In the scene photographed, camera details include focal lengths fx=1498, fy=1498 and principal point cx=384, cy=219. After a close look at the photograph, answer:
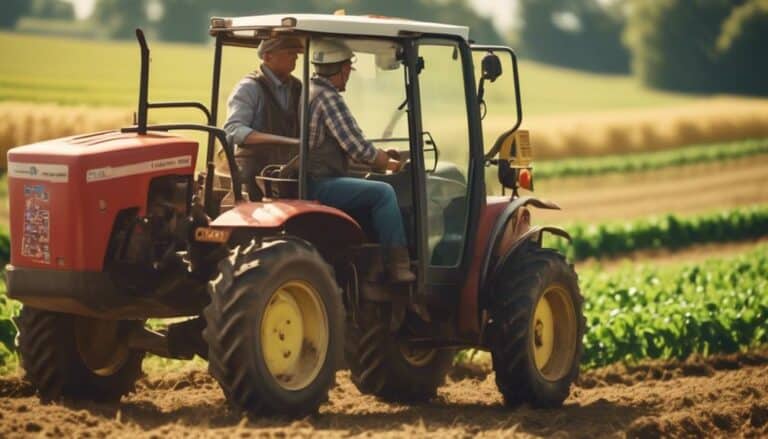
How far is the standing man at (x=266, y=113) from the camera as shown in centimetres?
906

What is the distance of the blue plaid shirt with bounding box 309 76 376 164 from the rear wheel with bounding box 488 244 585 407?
4.82 feet

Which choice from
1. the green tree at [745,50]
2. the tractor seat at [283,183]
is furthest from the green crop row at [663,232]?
the green tree at [745,50]

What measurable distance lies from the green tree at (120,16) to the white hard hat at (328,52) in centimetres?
5408

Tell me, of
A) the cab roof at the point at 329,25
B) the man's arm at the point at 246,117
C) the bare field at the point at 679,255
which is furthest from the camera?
the bare field at the point at 679,255

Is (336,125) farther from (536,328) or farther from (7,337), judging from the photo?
(7,337)

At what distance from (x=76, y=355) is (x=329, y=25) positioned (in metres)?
2.56

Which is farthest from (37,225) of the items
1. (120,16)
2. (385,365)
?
(120,16)

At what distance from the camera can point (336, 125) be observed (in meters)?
8.91

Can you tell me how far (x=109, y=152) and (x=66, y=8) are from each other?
51035mm

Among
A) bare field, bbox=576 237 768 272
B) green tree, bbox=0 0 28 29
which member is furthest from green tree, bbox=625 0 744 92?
bare field, bbox=576 237 768 272

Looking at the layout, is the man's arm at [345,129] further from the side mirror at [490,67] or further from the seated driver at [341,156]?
the side mirror at [490,67]

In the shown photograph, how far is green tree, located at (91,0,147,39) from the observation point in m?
62.8

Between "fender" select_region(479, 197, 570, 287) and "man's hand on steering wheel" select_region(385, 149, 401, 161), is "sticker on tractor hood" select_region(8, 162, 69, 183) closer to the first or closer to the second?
"man's hand on steering wheel" select_region(385, 149, 401, 161)

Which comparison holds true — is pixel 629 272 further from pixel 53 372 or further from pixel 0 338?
pixel 53 372
